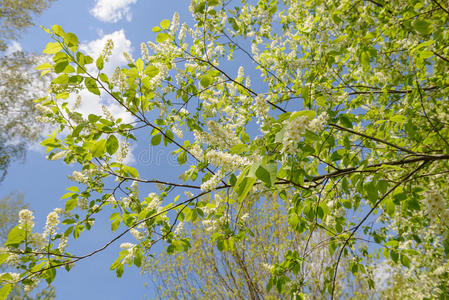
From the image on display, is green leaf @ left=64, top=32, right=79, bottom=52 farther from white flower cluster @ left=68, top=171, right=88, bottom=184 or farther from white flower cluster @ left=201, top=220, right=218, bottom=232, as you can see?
white flower cluster @ left=201, top=220, right=218, bottom=232

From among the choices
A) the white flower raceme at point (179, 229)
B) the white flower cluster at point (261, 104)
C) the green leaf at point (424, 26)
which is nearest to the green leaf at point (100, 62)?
the white flower cluster at point (261, 104)

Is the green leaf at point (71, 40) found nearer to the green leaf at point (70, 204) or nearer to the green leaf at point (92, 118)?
the green leaf at point (92, 118)

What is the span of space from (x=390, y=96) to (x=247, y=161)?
2.67 metres

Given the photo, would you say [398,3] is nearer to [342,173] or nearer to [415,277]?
[342,173]

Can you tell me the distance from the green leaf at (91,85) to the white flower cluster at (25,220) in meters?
0.70

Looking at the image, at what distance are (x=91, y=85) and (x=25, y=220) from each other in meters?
0.78

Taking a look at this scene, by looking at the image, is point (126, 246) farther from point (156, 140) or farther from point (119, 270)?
point (156, 140)

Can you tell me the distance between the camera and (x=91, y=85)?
4.38ft

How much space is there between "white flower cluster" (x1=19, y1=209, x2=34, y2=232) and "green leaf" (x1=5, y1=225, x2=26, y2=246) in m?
0.03

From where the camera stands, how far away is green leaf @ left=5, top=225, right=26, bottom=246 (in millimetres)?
1290

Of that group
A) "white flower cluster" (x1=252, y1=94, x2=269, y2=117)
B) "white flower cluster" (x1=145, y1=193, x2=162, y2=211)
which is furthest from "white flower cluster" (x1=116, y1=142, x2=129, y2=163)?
"white flower cluster" (x1=252, y1=94, x2=269, y2=117)

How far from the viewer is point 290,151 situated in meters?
0.95

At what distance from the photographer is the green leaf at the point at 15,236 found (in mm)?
1290

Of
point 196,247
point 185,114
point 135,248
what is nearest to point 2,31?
point 196,247
